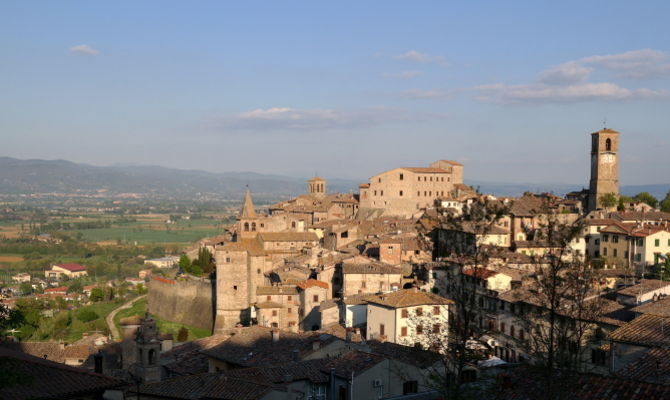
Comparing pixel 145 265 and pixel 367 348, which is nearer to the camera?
pixel 367 348

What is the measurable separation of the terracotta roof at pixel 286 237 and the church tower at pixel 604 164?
2350 cm

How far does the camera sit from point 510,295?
3309cm

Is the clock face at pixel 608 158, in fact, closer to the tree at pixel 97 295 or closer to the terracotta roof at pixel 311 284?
the terracotta roof at pixel 311 284

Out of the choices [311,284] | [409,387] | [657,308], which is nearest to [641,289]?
[657,308]

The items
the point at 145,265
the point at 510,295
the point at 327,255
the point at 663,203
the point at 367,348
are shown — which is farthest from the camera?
the point at 145,265

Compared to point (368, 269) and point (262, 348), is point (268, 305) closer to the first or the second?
point (368, 269)

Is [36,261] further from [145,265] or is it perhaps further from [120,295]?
[120,295]

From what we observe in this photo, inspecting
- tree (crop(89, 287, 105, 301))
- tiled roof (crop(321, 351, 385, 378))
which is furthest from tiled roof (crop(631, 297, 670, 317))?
tree (crop(89, 287, 105, 301))

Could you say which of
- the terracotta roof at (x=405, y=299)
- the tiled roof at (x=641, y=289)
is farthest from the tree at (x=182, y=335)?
the tiled roof at (x=641, y=289)

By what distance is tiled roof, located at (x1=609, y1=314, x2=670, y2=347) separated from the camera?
19.1 meters

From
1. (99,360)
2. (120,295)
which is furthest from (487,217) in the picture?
(120,295)

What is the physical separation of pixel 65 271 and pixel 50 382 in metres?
102

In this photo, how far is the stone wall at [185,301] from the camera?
170 feet

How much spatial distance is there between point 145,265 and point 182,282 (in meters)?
64.2
